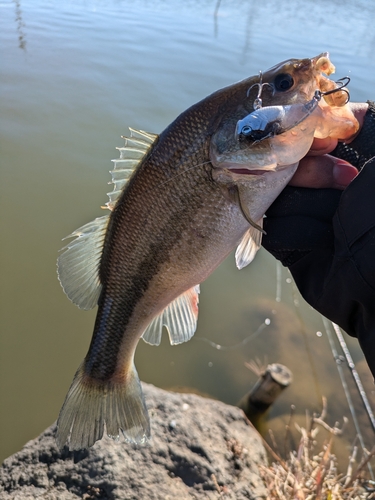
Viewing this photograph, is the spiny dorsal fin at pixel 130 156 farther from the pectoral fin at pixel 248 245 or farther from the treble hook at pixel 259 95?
the pectoral fin at pixel 248 245

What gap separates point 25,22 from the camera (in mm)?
10898

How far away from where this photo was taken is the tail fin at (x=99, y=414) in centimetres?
192

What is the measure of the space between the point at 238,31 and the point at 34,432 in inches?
541

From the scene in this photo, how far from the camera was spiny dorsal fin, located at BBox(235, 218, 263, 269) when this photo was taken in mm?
1790

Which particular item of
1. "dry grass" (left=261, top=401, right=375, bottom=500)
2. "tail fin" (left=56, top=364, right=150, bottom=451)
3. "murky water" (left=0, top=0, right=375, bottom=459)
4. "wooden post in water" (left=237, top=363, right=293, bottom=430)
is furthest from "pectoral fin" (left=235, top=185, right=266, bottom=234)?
"murky water" (left=0, top=0, right=375, bottom=459)

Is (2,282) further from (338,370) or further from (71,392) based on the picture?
(338,370)

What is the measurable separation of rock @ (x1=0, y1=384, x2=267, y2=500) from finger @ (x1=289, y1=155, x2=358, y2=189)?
189 centimetres

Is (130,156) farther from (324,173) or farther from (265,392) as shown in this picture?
(265,392)

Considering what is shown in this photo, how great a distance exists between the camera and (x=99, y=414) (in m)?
1.98

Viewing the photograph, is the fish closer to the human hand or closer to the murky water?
the human hand

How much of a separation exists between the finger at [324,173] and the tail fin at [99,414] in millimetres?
1369

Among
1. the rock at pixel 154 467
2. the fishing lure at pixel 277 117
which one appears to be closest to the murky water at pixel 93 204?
the rock at pixel 154 467

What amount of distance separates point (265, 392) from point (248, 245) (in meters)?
2.19

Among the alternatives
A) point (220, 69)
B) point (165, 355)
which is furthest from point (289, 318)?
point (220, 69)
